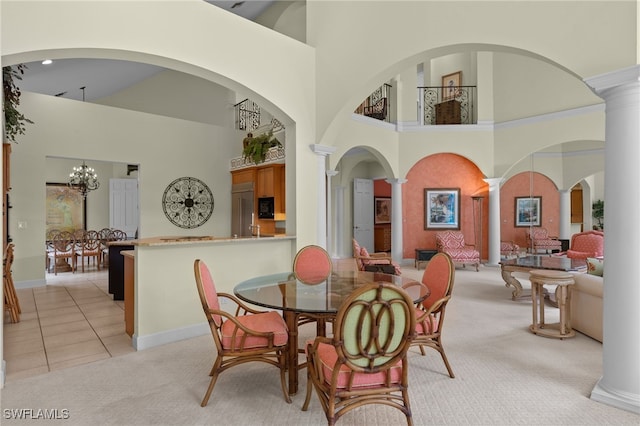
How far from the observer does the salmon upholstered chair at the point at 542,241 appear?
10.7 m

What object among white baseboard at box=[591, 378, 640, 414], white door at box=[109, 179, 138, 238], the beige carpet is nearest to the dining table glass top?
the beige carpet

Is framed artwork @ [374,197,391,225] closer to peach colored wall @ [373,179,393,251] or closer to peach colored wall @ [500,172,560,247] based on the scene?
peach colored wall @ [373,179,393,251]

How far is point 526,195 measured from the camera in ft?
37.5

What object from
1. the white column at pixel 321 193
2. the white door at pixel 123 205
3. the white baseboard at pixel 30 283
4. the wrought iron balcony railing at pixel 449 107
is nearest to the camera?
the white column at pixel 321 193

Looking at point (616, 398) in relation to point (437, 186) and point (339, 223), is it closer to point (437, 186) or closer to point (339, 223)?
point (437, 186)

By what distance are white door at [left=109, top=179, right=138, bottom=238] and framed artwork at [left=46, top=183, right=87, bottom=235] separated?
2.81 feet

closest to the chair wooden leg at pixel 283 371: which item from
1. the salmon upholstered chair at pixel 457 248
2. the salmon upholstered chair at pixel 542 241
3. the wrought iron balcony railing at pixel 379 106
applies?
the salmon upholstered chair at pixel 457 248

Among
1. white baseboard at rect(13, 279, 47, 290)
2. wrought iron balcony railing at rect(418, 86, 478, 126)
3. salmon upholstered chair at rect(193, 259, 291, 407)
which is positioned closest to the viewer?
salmon upholstered chair at rect(193, 259, 291, 407)

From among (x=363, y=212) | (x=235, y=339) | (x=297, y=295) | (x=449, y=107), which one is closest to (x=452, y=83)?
(x=449, y=107)

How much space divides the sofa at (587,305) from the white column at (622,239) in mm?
1444

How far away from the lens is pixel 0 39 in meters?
2.95

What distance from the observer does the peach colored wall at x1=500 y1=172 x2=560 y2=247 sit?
1127cm

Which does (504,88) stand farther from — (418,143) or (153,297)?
(153,297)

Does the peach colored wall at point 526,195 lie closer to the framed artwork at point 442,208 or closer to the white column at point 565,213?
the white column at point 565,213
